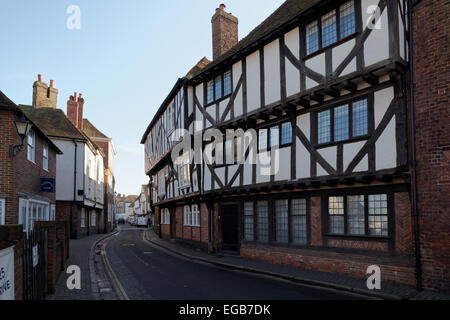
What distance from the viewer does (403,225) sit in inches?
391

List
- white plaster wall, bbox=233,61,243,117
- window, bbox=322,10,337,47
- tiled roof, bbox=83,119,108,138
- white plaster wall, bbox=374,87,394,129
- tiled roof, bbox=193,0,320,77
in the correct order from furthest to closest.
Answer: tiled roof, bbox=83,119,108,138
white plaster wall, bbox=233,61,243,117
tiled roof, bbox=193,0,320,77
window, bbox=322,10,337,47
white plaster wall, bbox=374,87,394,129

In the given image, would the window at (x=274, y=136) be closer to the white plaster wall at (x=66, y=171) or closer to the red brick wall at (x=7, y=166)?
the red brick wall at (x=7, y=166)

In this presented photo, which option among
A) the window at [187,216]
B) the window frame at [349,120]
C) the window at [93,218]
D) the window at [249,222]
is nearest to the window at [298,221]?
the window frame at [349,120]

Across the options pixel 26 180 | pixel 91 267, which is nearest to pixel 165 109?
pixel 26 180

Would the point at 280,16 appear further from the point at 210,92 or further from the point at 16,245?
the point at 16,245

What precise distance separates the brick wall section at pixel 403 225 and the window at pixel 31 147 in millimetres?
14699

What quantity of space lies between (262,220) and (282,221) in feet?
4.15

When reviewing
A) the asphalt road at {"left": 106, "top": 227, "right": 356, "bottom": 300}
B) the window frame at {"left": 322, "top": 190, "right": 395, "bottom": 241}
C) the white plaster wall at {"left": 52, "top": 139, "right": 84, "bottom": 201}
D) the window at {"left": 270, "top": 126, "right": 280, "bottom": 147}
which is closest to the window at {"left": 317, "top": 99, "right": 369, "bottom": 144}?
the window frame at {"left": 322, "top": 190, "right": 395, "bottom": 241}

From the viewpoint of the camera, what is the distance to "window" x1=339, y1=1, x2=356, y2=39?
435 inches

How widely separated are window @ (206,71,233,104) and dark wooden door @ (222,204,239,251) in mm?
5251

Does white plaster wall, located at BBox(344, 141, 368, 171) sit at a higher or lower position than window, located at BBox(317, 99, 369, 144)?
lower

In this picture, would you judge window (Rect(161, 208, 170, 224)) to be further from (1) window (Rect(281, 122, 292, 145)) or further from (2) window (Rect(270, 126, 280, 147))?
(1) window (Rect(281, 122, 292, 145))

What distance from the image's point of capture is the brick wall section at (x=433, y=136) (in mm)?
8984

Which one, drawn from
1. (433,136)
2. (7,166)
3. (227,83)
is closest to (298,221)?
(433,136)
